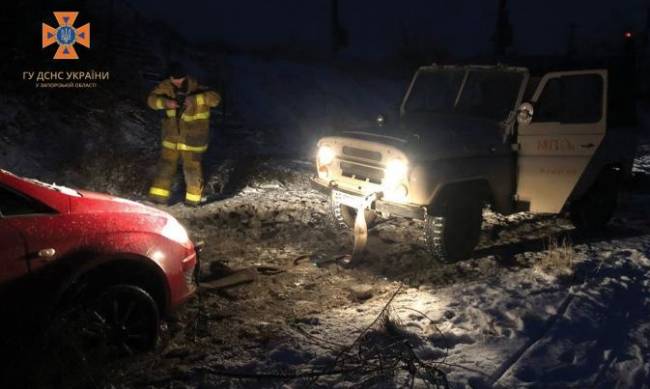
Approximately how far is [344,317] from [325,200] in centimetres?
423

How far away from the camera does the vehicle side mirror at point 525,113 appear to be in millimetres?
6141

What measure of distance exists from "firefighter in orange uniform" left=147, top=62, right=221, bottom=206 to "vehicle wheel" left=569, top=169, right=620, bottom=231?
5056 mm

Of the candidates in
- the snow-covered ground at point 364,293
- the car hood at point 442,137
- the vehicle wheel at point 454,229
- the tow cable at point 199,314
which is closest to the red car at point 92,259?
the tow cable at point 199,314

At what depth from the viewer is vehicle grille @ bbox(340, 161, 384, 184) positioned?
5991mm

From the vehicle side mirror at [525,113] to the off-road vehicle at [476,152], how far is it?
0.01 m

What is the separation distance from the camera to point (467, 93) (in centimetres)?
680

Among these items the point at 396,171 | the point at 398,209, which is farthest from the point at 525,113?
the point at 398,209

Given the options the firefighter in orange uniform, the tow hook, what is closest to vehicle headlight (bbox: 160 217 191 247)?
the tow hook

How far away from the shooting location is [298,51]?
25359mm

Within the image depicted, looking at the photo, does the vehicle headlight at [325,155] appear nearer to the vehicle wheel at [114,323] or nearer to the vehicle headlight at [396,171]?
the vehicle headlight at [396,171]

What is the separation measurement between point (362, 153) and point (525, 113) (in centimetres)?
177

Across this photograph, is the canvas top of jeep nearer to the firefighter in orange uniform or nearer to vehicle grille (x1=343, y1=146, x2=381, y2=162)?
vehicle grille (x1=343, y1=146, x2=381, y2=162)

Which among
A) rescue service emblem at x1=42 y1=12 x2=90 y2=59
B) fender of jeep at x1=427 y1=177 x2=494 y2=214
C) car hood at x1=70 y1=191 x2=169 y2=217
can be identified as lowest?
fender of jeep at x1=427 y1=177 x2=494 y2=214

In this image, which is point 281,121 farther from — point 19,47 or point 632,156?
point 632,156
